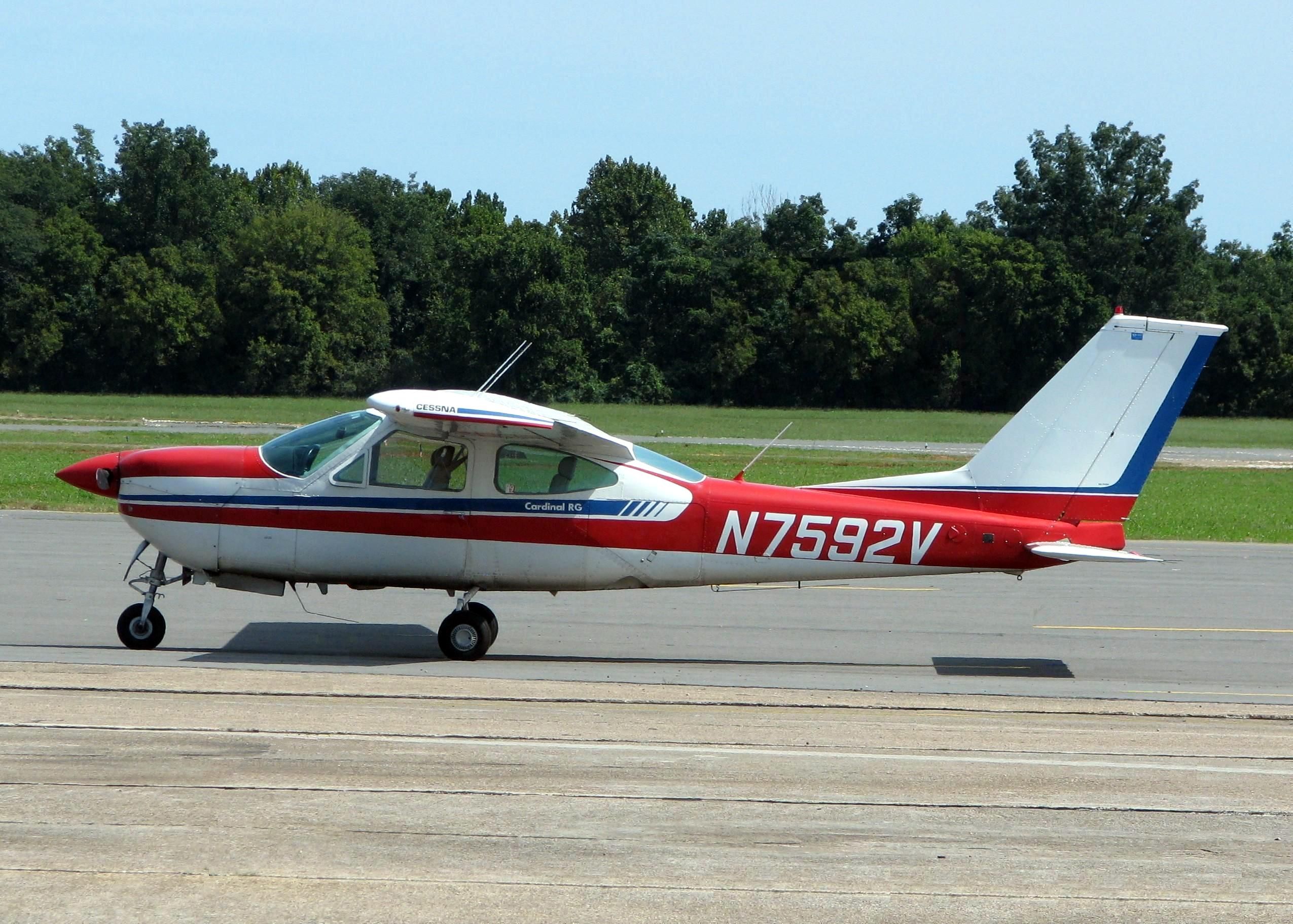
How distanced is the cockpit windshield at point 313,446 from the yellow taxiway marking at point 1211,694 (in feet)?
19.8

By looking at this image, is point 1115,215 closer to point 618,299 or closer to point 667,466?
point 618,299

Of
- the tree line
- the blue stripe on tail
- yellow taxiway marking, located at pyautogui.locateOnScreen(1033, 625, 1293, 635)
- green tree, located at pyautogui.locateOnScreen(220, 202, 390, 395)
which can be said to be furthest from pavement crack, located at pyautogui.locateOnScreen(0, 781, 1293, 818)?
green tree, located at pyautogui.locateOnScreen(220, 202, 390, 395)

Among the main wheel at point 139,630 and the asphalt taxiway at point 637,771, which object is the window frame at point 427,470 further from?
the main wheel at point 139,630

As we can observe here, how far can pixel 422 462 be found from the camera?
33.7ft

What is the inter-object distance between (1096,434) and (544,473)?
4334 mm

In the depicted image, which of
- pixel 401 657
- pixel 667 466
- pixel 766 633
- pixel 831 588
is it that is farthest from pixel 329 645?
pixel 831 588

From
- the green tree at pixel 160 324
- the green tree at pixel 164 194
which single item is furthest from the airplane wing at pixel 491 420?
the green tree at pixel 164 194

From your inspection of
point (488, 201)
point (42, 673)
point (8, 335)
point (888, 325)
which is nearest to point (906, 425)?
point (888, 325)

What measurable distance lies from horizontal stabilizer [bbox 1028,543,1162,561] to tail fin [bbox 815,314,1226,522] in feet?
0.96

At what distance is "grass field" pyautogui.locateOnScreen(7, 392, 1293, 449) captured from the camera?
49469 millimetres

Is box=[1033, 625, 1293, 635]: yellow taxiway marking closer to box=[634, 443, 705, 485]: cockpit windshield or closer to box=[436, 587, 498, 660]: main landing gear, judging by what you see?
box=[634, 443, 705, 485]: cockpit windshield

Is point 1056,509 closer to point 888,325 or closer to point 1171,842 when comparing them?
point 1171,842

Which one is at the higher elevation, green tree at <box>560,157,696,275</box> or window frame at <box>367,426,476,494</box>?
green tree at <box>560,157,696,275</box>

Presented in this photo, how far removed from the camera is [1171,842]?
5.84m
